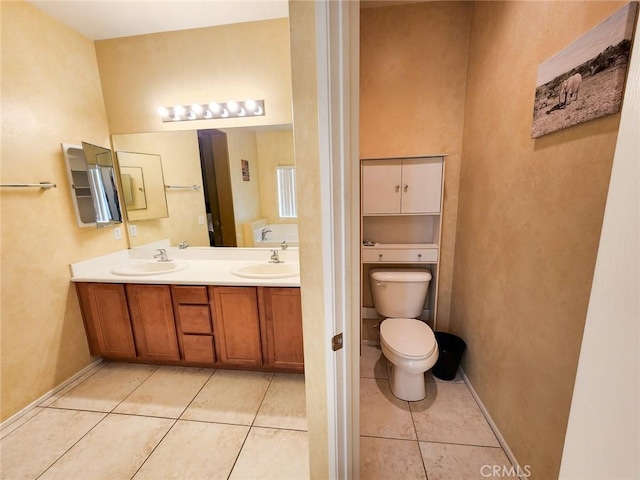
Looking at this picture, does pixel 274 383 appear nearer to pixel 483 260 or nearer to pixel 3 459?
pixel 3 459

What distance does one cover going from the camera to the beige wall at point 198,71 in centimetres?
193

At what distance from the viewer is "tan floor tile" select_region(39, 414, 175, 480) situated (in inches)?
52.2

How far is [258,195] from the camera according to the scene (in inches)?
87.0

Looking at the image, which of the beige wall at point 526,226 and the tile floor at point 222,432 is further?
the tile floor at point 222,432

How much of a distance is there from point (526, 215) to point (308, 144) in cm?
116

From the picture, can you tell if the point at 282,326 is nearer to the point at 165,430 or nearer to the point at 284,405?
the point at 284,405

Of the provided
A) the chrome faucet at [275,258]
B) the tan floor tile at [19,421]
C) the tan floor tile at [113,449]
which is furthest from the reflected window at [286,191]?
the tan floor tile at [19,421]

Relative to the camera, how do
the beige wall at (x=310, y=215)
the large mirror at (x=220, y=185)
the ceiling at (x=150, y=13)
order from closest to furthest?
the beige wall at (x=310, y=215), the ceiling at (x=150, y=13), the large mirror at (x=220, y=185)

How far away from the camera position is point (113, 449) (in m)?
1.44

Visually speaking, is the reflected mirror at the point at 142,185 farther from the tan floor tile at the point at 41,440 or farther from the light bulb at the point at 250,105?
the tan floor tile at the point at 41,440

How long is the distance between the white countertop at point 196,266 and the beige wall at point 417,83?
1.26 metres

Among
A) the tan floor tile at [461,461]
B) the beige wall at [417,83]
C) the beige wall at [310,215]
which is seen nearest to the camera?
the beige wall at [310,215]

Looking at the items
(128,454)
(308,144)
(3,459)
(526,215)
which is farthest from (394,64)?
(3,459)

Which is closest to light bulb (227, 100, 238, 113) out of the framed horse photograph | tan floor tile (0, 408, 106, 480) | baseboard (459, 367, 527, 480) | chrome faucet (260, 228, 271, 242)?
chrome faucet (260, 228, 271, 242)
